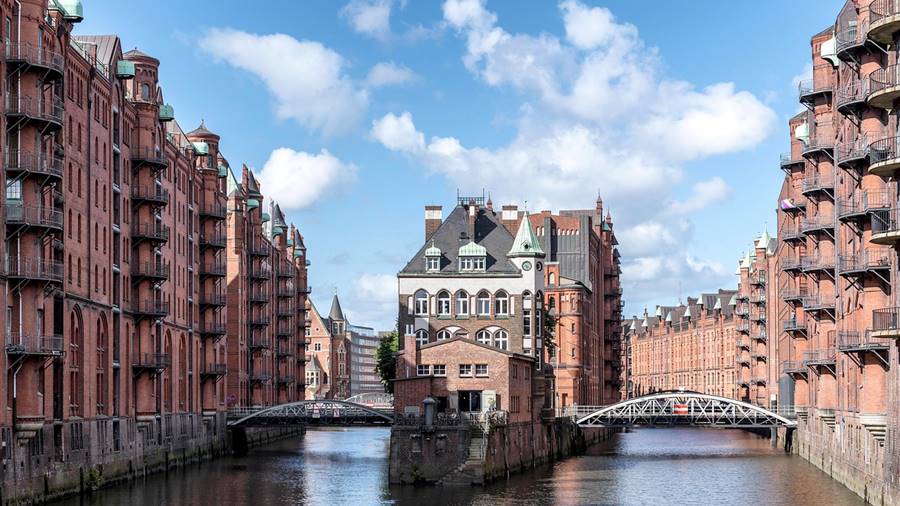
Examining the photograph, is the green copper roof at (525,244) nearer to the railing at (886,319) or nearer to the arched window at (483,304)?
the arched window at (483,304)

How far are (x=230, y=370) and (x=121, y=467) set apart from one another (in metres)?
38.1

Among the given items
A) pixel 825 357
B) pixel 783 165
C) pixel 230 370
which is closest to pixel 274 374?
pixel 230 370

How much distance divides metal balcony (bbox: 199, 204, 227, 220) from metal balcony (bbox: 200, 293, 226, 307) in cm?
544

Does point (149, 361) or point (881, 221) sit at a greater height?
point (881, 221)

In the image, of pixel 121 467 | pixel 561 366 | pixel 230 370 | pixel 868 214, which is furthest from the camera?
pixel 561 366

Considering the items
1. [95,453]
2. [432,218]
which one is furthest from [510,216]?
[95,453]

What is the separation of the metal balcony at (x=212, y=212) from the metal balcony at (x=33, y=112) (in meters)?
42.7

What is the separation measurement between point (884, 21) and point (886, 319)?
33.8 feet

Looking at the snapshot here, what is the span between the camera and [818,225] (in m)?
80.4

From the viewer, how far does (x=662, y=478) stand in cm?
8338

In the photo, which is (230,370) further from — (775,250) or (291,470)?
(775,250)

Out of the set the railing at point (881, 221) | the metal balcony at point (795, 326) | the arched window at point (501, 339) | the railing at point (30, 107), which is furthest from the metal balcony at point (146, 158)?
the railing at point (881, 221)

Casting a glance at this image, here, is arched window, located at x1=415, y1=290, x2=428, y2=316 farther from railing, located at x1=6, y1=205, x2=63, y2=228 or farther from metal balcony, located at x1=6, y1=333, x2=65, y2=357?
railing, located at x1=6, y1=205, x2=63, y2=228

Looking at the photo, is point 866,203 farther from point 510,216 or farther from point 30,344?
point 510,216
